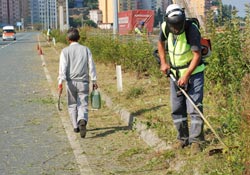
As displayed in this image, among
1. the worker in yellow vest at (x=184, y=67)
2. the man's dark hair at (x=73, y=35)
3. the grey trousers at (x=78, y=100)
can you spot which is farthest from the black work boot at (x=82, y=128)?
the worker in yellow vest at (x=184, y=67)

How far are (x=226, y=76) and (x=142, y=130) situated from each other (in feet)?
5.76

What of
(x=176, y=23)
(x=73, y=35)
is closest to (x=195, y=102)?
(x=176, y=23)

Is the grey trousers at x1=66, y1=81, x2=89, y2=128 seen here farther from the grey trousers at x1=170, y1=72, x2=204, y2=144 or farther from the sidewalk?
the grey trousers at x1=170, y1=72, x2=204, y2=144

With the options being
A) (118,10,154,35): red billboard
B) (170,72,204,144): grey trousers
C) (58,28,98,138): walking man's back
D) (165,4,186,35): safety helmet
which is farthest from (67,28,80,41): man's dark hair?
(118,10,154,35): red billboard

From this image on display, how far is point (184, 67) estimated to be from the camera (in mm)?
5633

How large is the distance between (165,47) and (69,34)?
2.27 m

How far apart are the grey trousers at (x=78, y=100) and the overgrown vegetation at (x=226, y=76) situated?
2.05 meters

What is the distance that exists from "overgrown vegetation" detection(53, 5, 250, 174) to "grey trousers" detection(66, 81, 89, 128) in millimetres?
2051

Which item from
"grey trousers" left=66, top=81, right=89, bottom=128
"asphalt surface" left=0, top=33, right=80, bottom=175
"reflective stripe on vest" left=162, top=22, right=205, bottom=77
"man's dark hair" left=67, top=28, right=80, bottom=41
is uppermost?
"man's dark hair" left=67, top=28, right=80, bottom=41

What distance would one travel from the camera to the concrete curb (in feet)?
21.1

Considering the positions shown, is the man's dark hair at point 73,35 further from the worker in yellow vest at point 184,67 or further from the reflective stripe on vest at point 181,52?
the reflective stripe on vest at point 181,52

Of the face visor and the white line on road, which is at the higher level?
the face visor

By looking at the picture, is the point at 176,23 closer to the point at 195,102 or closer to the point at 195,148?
the point at 195,102

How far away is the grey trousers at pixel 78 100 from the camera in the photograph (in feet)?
24.9
